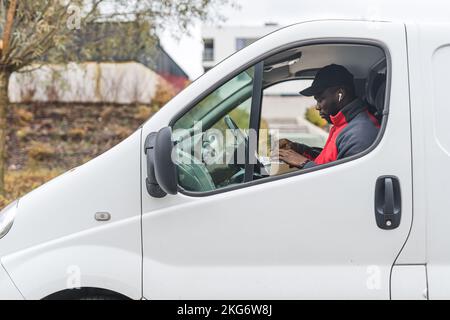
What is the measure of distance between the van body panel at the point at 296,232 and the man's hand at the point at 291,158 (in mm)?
362

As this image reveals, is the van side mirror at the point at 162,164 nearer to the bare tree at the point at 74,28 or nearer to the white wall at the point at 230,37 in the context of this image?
the bare tree at the point at 74,28

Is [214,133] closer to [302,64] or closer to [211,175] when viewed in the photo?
[211,175]

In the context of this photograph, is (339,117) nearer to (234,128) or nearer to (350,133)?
(350,133)

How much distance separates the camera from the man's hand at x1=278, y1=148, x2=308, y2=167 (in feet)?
10.6

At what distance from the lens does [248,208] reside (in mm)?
2852

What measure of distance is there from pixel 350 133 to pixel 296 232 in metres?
0.65

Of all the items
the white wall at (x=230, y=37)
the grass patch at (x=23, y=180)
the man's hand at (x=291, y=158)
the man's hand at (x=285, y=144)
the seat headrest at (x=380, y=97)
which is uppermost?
the white wall at (x=230, y=37)

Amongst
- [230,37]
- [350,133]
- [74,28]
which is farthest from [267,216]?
[230,37]

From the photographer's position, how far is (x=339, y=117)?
3314 mm

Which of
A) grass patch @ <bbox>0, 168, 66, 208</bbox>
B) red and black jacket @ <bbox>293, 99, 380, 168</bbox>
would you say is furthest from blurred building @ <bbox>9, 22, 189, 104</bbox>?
red and black jacket @ <bbox>293, 99, 380, 168</bbox>

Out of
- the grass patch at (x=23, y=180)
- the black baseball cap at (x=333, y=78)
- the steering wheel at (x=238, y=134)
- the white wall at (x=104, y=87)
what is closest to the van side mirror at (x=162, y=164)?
the steering wheel at (x=238, y=134)

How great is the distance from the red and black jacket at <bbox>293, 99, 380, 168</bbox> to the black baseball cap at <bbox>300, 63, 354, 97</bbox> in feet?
0.48

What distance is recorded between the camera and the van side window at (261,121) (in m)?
3.00

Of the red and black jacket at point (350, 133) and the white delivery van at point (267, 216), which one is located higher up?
the red and black jacket at point (350, 133)
